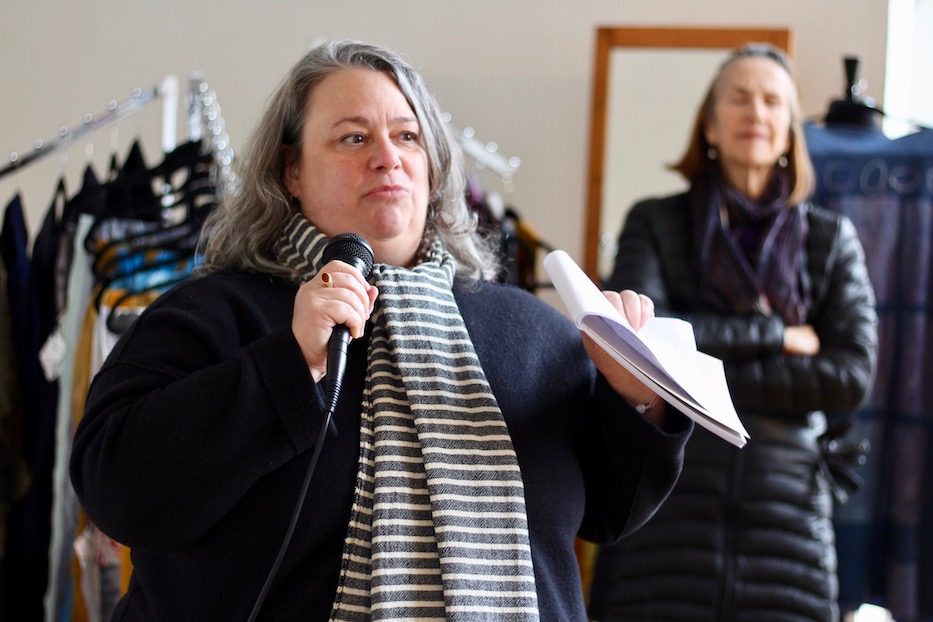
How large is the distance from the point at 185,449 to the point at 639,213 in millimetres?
1393

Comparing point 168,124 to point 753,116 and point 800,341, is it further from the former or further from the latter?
point 800,341

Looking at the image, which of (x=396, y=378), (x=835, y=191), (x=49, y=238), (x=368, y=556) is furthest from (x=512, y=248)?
(x=368, y=556)

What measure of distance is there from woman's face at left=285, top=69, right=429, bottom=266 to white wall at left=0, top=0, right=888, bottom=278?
5.37ft

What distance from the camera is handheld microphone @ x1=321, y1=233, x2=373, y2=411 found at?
1.05 metres

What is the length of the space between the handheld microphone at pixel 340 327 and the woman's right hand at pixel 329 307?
0.02 metres

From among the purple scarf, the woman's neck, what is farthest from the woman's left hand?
the woman's neck

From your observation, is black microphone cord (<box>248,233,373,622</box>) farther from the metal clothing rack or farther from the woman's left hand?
the metal clothing rack

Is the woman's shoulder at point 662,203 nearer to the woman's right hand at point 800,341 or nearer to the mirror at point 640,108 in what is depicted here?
the woman's right hand at point 800,341

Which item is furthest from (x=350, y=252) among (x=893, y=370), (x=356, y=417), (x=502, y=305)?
(x=893, y=370)

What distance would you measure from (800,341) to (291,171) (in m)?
1.16

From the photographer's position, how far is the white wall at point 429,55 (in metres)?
2.98

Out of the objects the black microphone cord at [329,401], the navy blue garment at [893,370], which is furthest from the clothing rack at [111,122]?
the navy blue garment at [893,370]

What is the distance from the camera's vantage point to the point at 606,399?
4.33ft

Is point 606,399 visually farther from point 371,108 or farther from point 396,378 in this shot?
point 371,108
